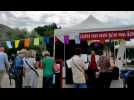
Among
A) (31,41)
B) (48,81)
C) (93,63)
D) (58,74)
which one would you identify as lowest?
(48,81)

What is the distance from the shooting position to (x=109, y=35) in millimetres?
13383

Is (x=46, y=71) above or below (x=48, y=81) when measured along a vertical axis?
above

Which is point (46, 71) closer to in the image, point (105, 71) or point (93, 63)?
point (105, 71)

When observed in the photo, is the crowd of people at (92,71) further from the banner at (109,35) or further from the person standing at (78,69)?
the banner at (109,35)

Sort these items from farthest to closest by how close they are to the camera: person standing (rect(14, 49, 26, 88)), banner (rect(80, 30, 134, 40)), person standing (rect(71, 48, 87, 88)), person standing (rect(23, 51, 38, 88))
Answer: banner (rect(80, 30, 134, 40))
person standing (rect(14, 49, 26, 88))
person standing (rect(23, 51, 38, 88))
person standing (rect(71, 48, 87, 88))

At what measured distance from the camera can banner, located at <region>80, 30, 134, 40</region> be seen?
1326 centimetres

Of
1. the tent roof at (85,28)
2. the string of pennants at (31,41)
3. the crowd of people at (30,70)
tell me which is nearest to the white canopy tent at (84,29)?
the tent roof at (85,28)

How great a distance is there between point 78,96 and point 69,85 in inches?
202

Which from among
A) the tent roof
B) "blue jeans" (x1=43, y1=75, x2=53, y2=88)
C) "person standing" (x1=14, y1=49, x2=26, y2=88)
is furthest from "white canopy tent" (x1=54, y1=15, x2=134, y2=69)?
"blue jeans" (x1=43, y1=75, x2=53, y2=88)

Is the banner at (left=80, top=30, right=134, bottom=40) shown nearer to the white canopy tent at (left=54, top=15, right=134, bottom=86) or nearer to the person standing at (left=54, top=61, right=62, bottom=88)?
the white canopy tent at (left=54, top=15, right=134, bottom=86)

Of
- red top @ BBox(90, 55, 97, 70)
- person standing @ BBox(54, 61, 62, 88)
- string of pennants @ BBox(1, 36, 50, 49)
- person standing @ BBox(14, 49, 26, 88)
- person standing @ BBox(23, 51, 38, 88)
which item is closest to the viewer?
person standing @ BBox(23, 51, 38, 88)

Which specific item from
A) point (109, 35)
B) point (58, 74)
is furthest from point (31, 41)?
point (58, 74)

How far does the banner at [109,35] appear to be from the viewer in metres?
13.3

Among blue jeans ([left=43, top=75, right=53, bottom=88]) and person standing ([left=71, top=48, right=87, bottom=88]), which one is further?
blue jeans ([left=43, top=75, right=53, bottom=88])
